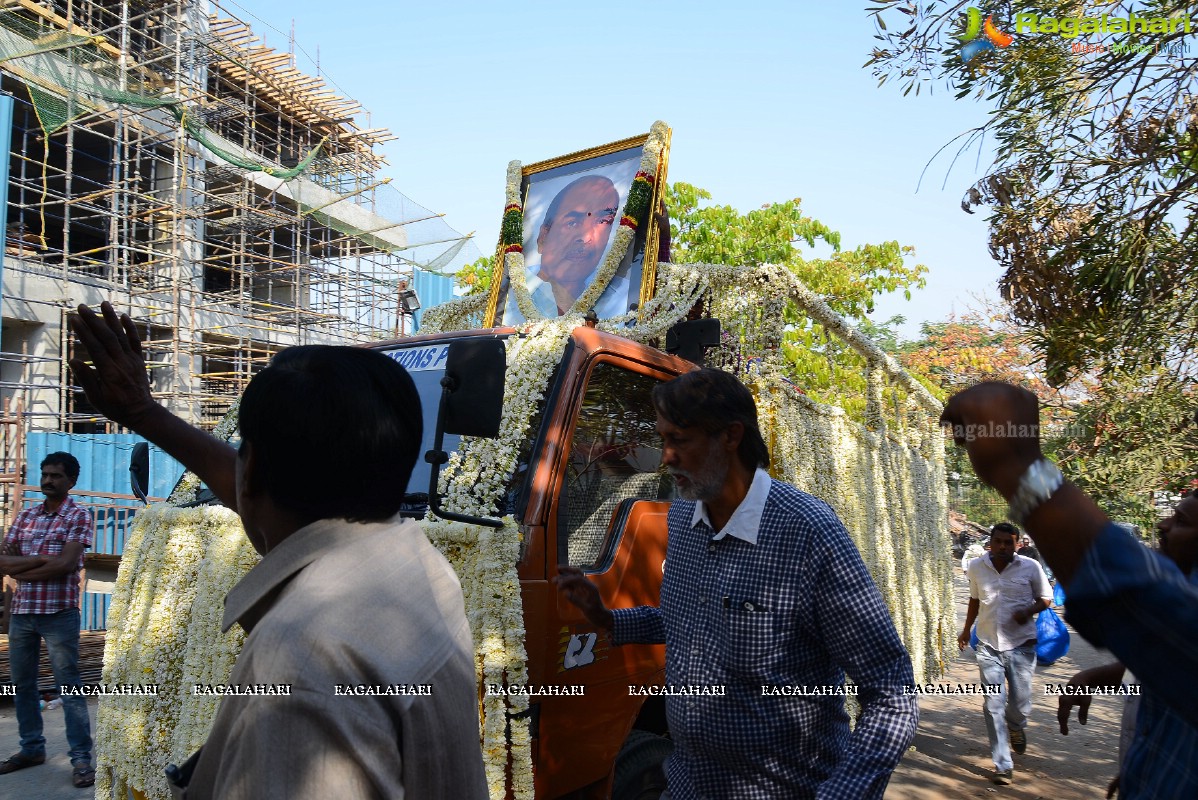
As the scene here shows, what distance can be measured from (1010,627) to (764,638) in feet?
16.9

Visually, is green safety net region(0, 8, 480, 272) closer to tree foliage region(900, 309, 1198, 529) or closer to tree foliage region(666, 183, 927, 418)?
tree foliage region(666, 183, 927, 418)

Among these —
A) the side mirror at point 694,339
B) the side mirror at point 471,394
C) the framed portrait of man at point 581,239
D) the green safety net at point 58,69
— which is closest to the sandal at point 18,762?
the framed portrait of man at point 581,239

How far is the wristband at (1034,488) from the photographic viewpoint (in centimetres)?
115

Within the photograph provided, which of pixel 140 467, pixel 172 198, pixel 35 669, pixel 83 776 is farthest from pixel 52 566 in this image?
pixel 172 198

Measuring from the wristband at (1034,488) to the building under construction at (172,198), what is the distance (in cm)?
923

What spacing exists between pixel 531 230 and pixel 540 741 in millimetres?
4249

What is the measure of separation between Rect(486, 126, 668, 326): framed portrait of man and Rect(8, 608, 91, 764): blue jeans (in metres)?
3.47

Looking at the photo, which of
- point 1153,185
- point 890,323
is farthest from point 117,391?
point 890,323

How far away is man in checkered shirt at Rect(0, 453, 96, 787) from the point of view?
535 centimetres

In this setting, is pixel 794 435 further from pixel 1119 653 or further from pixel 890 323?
pixel 890 323

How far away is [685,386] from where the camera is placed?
2336 mm

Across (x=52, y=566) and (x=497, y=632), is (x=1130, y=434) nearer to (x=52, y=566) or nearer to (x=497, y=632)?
(x=497, y=632)

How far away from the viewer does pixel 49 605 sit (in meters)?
5.41

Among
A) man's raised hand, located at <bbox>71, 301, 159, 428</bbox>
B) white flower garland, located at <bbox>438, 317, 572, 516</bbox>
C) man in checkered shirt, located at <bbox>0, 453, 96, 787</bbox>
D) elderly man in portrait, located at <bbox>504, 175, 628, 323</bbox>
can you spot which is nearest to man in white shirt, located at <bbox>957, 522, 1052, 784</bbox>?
elderly man in portrait, located at <bbox>504, 175, 628, 323</bbox>
